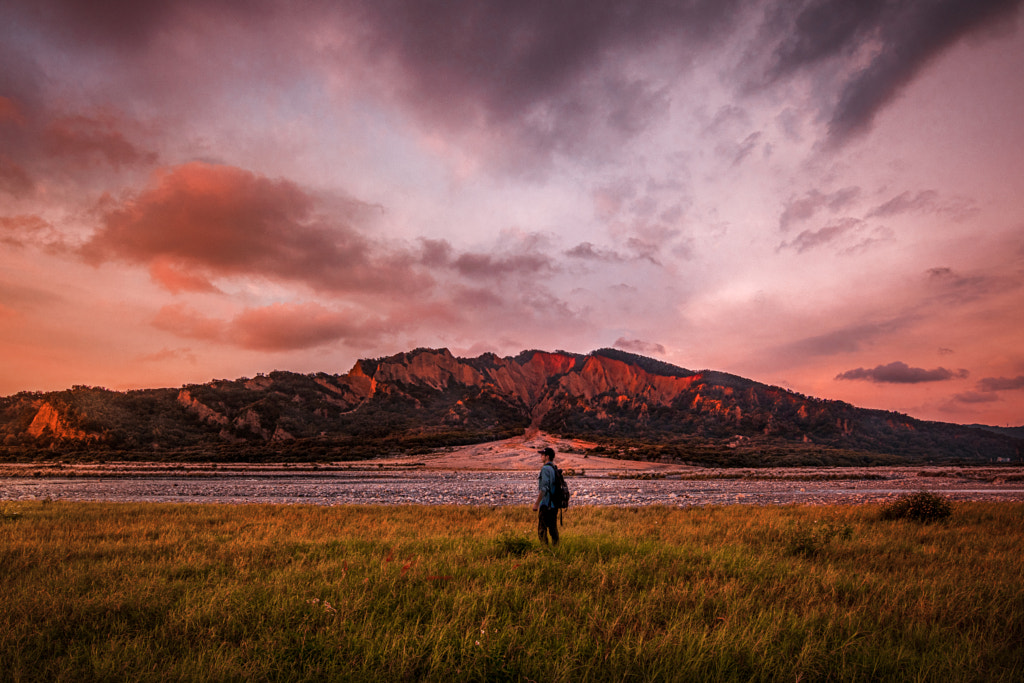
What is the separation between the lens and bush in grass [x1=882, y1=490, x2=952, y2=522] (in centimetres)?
1484

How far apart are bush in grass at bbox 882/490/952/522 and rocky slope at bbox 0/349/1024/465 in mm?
76911

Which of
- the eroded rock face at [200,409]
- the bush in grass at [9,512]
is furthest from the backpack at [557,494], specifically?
the eroded rock face at [200,409]

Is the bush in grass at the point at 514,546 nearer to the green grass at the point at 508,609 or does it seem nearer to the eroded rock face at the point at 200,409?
the green grass at the point at 508,609

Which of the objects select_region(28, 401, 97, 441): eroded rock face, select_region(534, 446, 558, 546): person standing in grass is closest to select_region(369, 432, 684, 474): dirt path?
select_region(534, 446, 558, 546): person standing in grass

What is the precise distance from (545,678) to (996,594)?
7759 millimetres

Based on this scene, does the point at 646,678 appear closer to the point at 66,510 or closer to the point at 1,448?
the point at 66,510

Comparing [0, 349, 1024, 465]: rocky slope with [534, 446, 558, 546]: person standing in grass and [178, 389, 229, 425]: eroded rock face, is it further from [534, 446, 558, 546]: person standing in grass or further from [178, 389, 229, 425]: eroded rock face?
[534, 446, 558, 546]: person standing in grass

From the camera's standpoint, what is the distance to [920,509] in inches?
593

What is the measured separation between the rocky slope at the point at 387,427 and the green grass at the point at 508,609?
8509 cm

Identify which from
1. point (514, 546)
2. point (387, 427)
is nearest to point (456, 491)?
point (514, 546)

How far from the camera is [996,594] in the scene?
648 cm

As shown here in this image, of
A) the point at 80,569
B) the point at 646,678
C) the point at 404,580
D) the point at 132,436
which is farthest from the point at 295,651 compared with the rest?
the point at 132,436

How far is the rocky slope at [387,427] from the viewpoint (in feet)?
346

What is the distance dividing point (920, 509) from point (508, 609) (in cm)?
1790
